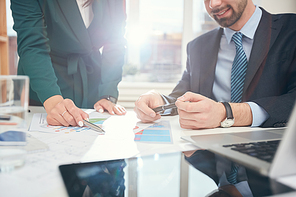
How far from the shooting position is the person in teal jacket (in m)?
0.82

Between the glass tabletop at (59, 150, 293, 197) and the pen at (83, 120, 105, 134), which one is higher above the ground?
the glass tabletop at (59, 150, 293, 197)

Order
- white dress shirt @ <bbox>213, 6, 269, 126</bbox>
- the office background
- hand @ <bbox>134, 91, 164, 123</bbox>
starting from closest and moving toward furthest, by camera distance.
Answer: hand @ <bbox>134, 91, 164, 123</bbox> → white dress shirt @ <bbox>213, 6, 269, 126</bbox> → the office background

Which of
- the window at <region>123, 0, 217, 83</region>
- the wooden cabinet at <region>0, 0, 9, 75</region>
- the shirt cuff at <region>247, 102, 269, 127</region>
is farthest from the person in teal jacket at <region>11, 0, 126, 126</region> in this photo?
the window at <region>123, 0, 217, 83</region>

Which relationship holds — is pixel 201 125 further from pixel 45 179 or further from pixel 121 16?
pixel 121 16

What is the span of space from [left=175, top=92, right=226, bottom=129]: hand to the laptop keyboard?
0.76 feet

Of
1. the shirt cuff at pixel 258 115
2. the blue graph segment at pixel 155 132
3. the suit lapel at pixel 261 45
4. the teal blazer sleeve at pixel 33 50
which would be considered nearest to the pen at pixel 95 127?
the blue graph segment at pixel 155 132

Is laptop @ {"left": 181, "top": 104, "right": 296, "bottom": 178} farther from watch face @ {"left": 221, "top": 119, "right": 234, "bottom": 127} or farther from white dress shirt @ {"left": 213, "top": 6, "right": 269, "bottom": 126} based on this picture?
white dress shirt @ {"left": 213, "top": 6, "right": 269, "bottom": 126}

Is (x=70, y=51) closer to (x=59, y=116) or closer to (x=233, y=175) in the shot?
(x=59, y=116)

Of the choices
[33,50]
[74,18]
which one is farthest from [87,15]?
[33,50]

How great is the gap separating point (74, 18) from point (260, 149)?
969mm

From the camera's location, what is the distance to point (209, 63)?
1.15 meters

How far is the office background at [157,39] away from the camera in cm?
220

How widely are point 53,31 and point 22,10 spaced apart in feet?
0.69

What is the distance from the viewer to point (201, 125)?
27.0 inches
